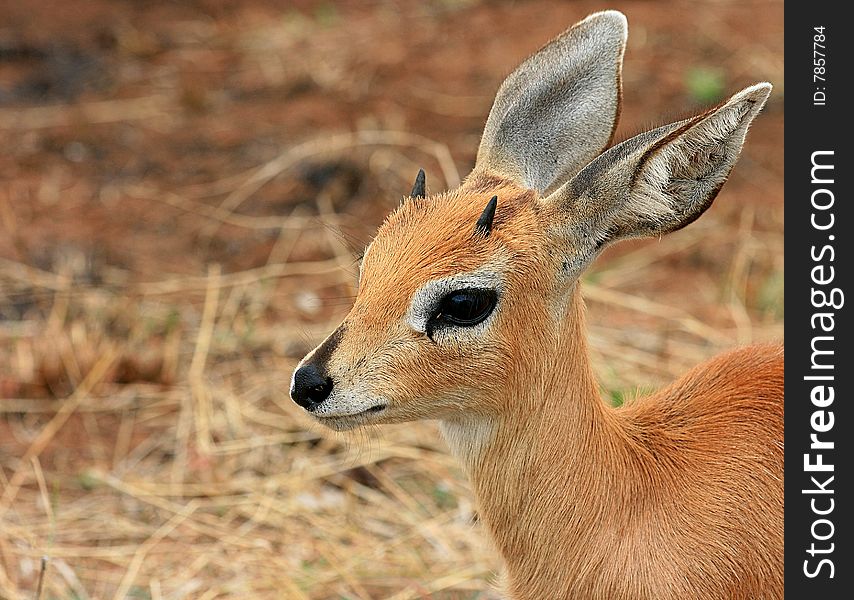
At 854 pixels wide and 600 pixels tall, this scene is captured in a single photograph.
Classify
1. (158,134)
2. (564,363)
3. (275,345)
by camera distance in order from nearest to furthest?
1. (564,363)
2. (275,345)
3. (158,134)

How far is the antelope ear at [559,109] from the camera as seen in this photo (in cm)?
368

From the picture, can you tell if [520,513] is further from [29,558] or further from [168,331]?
[168,331]

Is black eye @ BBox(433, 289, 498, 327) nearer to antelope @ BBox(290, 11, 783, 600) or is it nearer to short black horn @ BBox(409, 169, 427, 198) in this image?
antelope @ BBox(290, 11, 783, 600)

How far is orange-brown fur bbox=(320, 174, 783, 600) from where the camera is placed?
10.2ft

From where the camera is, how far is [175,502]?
5.16 meters

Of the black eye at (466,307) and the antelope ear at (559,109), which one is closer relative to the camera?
the black eye at (466,307)

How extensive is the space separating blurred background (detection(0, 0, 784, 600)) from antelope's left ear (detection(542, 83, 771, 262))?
0.44 m

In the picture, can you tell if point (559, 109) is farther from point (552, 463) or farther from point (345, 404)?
point (345, 404)

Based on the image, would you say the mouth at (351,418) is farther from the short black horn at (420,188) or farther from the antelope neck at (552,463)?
the short black horn at (420,188)

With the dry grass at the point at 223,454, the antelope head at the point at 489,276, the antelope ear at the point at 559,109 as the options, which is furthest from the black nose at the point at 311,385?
the dry grass at the point at 223,454

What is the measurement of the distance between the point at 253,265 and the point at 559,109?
3451 millimetres

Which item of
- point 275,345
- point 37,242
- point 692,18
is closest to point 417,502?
point 275,345

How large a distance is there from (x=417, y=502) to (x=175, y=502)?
1013 millimetres

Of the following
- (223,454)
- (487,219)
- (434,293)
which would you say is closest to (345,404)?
(434,293)
